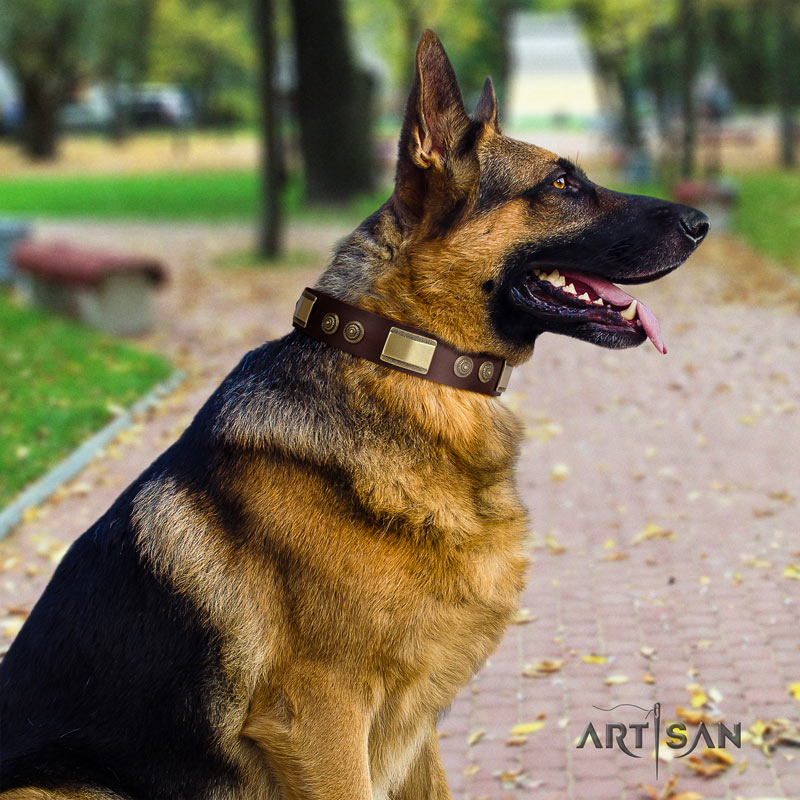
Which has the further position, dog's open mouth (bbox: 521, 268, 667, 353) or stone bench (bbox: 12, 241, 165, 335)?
stone bench (bbox: 12, 241, 165, 335)

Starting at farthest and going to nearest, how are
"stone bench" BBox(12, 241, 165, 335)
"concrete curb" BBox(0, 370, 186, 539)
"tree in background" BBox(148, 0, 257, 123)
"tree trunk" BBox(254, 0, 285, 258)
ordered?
"tree in background" BBox(148, 0, 257, 123) → "tree trunk" BBox(254, 0, 285, 258) → "stone bench" BBox(12, 241, 165, 335) → "concrete curb" BBox(0, 370, 186, 539)

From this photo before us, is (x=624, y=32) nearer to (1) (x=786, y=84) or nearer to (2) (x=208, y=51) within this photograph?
(1) (x=786, y=84)

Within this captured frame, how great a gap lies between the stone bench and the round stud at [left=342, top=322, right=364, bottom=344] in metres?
9.42

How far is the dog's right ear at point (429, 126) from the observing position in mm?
2877

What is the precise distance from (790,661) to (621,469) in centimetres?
295

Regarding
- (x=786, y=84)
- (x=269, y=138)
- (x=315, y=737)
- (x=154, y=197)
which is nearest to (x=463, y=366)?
(x=315, y=737)

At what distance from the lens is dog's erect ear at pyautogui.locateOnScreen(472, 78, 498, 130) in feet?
11.0

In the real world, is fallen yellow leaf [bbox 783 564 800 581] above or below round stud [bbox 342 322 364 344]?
below

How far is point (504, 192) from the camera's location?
3.08m

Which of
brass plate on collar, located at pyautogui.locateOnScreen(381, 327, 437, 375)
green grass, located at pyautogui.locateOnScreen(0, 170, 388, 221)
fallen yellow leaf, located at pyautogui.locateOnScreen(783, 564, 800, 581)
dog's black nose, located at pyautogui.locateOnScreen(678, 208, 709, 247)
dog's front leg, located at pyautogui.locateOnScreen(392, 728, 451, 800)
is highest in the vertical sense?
dog's black nose, located at pyautogui.locateOnScreen(678, 208, 709, 247)

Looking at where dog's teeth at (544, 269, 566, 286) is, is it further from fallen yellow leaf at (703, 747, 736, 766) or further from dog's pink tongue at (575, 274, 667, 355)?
fallen yellow leaf at (703, 747, 736, 766)

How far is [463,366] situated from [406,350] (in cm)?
19

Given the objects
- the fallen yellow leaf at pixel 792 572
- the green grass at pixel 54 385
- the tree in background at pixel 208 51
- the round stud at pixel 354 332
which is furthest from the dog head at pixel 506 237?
the tree in background at pixel 208 51

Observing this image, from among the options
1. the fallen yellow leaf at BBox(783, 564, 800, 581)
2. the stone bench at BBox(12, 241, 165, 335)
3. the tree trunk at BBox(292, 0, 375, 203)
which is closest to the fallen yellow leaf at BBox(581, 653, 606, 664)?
the fallen yellow leaf at BBox(783, 564, 800, 581)
